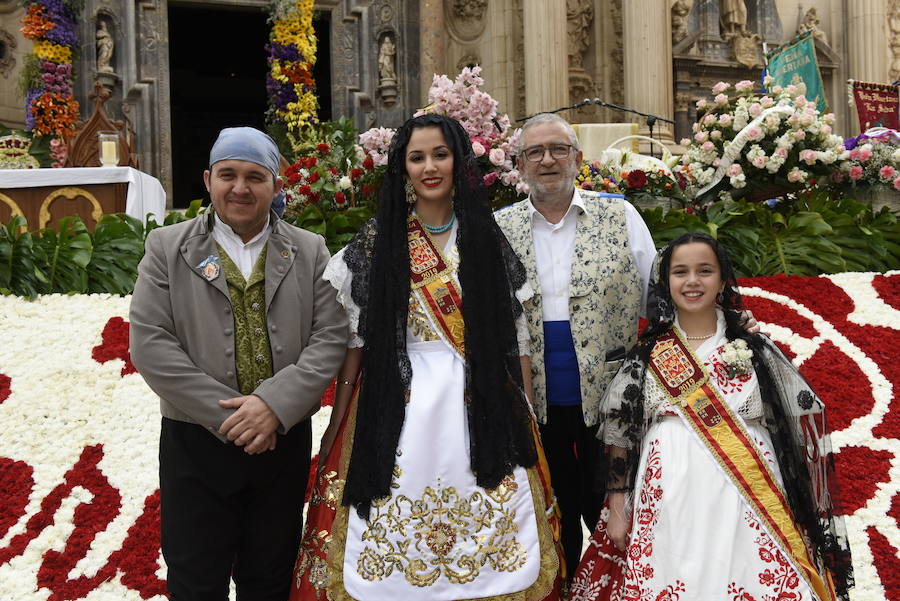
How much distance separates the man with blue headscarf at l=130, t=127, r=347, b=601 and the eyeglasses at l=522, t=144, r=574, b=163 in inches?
31.5

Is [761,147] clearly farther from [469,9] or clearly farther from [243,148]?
[469,9]

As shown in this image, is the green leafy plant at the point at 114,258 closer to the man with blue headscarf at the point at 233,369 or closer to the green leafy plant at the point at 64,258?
the green leafy plant at the point at 64,258

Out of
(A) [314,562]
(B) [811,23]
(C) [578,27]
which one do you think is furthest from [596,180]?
(B) [811,23]

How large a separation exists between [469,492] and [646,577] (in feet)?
1.84

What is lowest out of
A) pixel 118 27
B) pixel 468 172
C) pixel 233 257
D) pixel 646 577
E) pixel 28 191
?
pixel 646 577

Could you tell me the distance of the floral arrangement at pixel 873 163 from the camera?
19.8 ft

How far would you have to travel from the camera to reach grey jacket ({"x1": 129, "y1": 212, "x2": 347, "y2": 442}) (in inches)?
80.2

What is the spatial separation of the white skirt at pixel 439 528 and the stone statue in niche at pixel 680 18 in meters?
11.7

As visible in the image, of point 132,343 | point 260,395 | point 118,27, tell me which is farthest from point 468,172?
point 118,27

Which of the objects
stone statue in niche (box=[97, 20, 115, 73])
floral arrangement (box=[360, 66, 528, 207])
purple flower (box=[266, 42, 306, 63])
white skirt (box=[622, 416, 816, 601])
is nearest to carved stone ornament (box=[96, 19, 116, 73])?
stone statue in niche (box=[97, 20, 115, 73])

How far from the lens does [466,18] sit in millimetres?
12047

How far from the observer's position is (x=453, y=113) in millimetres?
4980

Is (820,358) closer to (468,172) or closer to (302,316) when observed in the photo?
(468,172)

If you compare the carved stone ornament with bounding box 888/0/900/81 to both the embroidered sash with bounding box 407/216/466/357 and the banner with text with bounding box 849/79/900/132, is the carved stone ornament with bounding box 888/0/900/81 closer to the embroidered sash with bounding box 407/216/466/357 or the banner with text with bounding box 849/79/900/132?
the banner with text with bounding box 849/79/900/132
